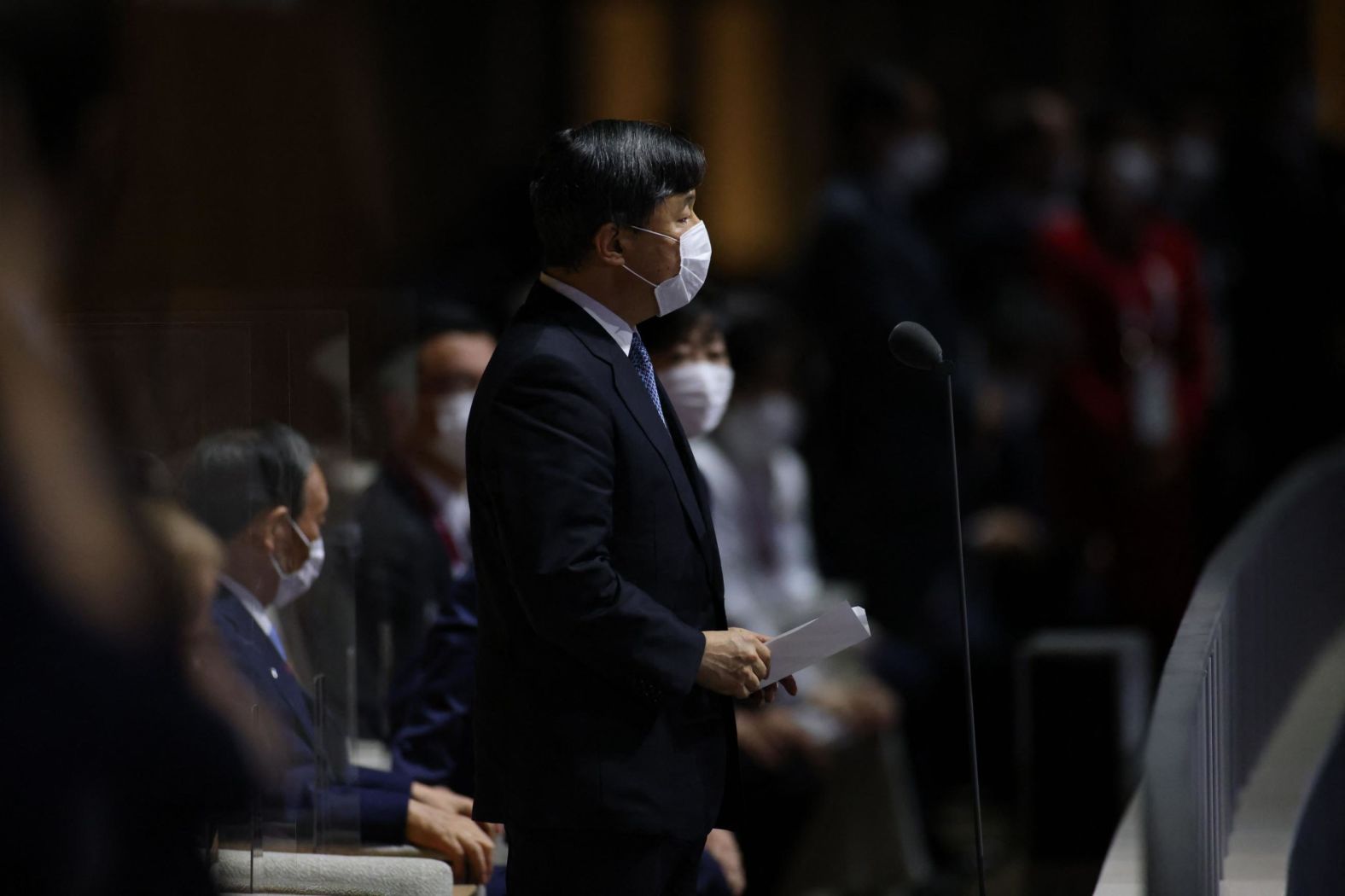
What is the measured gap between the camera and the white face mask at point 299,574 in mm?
3328

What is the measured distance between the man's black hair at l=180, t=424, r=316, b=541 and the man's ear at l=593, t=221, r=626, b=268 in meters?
0.72

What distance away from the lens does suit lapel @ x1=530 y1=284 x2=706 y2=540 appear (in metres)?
2.89

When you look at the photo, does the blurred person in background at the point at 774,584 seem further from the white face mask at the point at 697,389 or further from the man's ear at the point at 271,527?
the man's ear at the point at 271,527

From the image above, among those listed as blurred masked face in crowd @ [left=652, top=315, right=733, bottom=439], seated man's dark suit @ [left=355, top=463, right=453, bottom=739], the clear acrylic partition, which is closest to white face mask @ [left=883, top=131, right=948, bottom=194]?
seated man's dark suit @ [left=355, top=463, right=453, bottom=739]

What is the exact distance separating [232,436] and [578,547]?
30.7 inches

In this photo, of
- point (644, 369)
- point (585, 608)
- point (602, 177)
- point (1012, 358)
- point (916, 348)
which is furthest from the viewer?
point (1012, 358)

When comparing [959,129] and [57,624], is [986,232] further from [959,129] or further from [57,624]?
[57,624]

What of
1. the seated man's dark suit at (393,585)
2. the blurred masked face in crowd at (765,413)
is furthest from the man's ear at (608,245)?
the blurred masked face in crowd at (765,413)

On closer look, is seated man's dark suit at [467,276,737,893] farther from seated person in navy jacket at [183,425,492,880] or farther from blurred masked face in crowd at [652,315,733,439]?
blurred masked face in crowd at [652,315,733,439]

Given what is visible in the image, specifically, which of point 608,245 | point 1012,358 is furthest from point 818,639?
point 1012,358

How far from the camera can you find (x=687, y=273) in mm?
2975

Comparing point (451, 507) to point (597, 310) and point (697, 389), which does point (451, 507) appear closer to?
point (697, 389)

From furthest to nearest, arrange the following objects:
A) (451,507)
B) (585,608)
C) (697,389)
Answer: (451,507), (697,389), (585,608)

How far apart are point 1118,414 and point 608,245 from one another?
4670mm
